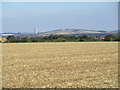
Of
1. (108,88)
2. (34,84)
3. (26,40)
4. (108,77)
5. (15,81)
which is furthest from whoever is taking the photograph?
(26,40)

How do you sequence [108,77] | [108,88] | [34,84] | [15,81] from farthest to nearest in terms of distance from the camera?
[108,77]
[15,81]
[34,84]
[108,88]

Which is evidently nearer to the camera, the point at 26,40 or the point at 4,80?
the point at 4,80

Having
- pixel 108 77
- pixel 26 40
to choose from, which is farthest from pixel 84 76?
pixel 26 40

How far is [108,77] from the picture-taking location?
11.2 metres

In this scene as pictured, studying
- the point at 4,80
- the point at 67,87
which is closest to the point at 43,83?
the point at 67,87

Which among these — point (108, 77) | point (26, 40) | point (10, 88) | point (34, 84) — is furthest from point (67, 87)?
point (26, 40)

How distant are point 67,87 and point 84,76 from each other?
2.44 meters

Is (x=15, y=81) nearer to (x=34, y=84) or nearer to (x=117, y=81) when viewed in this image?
(x=34, y=84)

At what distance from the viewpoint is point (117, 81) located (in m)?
10.2

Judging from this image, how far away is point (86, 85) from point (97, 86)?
0.41 metres

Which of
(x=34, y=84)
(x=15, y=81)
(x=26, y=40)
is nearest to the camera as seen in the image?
(x=34, y=84)

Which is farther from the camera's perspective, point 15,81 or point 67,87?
point 15,81

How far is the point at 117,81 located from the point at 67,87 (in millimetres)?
2254

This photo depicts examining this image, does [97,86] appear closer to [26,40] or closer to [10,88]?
[10,88]
